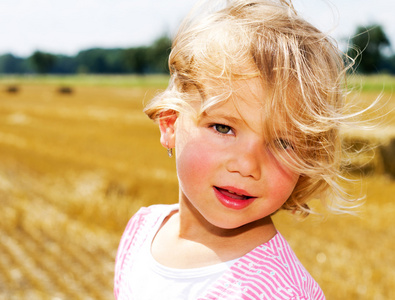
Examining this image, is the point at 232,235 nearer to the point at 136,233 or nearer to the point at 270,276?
the point at 270,276

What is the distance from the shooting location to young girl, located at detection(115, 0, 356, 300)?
0.92m

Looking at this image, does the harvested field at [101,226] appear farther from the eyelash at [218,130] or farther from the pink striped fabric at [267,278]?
the pink striped fabric at [267,278]

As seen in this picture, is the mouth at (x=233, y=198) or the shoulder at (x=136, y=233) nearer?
the mouth at (x=233, y=198)

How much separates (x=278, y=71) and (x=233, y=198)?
270mm

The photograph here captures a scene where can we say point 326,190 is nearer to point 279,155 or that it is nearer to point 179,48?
point 279,155

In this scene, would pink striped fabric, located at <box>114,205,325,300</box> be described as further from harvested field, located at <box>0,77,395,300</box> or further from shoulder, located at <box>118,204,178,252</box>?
harvested field, located at <box>0,77,395,300</box>

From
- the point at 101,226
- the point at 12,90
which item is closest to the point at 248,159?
the point at 101,226

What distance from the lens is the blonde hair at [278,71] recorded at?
0.94 meters

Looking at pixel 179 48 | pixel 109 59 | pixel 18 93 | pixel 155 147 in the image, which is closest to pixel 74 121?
pixel 155 147

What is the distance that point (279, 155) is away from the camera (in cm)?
92

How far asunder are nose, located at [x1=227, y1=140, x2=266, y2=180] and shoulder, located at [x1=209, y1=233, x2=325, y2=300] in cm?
19

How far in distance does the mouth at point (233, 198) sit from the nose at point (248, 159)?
5cm

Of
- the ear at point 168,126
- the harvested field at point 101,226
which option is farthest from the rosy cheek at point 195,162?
the harvested field at point 101,226

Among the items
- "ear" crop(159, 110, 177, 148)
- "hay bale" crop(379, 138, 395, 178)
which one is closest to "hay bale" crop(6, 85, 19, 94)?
"hay bale" crop(379, 138, 395, 178)
